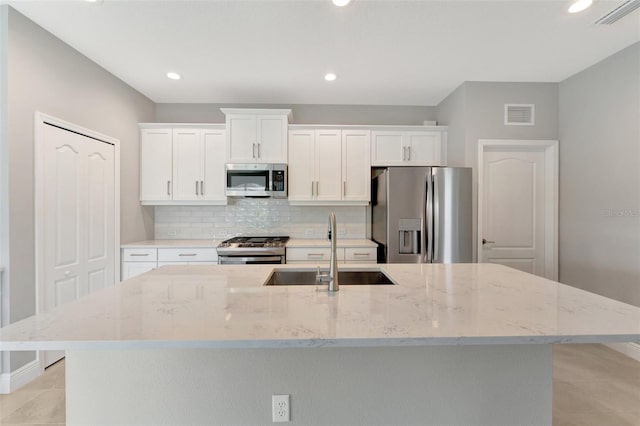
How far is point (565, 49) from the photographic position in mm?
2674

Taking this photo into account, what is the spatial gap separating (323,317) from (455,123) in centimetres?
325

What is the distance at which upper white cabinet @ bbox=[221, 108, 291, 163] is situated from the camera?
3566 mm

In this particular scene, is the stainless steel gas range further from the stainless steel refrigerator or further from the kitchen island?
the kitchen island

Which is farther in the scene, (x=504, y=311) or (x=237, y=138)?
(x=237, y=138)

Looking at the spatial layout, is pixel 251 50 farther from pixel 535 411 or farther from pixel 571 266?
pixel 571 266

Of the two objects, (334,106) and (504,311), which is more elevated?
(334,106)

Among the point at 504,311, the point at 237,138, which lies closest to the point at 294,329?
the point at 504,311

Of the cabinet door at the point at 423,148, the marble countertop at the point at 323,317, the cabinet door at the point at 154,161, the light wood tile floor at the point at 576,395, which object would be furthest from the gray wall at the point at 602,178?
the cabinet door at the point at 154,161

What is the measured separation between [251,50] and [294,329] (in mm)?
2560

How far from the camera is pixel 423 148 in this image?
3.73m

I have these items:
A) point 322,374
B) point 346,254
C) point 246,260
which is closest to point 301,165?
point 346,254

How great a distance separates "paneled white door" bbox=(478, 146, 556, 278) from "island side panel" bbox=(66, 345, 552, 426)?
7.84 feet

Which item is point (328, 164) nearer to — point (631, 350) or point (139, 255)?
point (139, 255)

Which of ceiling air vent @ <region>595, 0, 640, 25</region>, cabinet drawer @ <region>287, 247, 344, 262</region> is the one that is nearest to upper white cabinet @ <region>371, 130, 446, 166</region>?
cabinet drawer @ <region>287, 247, 344, 262</region>
